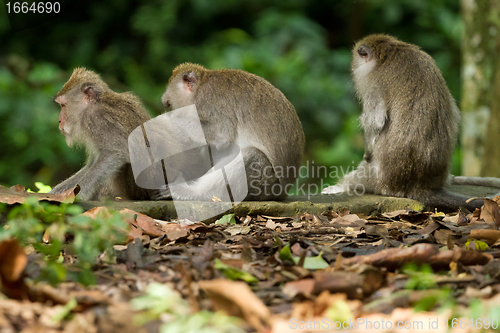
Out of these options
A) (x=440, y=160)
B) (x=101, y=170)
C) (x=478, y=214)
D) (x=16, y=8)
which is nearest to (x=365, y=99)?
(x=440, y=160)

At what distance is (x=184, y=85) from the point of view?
5.35 m

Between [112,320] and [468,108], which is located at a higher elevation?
[468,108]

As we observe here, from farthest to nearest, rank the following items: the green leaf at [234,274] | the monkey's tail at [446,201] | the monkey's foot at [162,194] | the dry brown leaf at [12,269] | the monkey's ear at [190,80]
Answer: the monkey's ear at [190,80] < the monkey's tail at [446,201] < the monkey's foot at [162,194] < the green leaf at [234,274] < the dry brown leaf at [12,269]

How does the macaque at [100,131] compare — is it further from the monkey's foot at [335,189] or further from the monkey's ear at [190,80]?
the monkey's foot at [335,189]

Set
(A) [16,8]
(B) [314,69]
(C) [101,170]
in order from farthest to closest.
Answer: (B) [314,69], (A) [16,8], (C) [101,170]

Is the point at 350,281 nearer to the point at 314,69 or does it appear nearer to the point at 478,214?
the point at 478,214

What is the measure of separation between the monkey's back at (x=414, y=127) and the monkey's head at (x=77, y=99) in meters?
2.97

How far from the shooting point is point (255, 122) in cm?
499

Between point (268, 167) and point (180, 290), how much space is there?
106 inches

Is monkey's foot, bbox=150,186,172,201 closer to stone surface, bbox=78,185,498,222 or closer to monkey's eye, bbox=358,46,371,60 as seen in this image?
stone surface, bbox=78,185,498,222

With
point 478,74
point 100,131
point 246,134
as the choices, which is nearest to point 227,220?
point 246,134

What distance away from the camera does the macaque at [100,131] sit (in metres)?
4.50

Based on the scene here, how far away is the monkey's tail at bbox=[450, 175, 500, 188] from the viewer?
19.4ft

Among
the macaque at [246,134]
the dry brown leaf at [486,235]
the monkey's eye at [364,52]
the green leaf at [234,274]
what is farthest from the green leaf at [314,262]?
the monkey's eye at [364,52]
